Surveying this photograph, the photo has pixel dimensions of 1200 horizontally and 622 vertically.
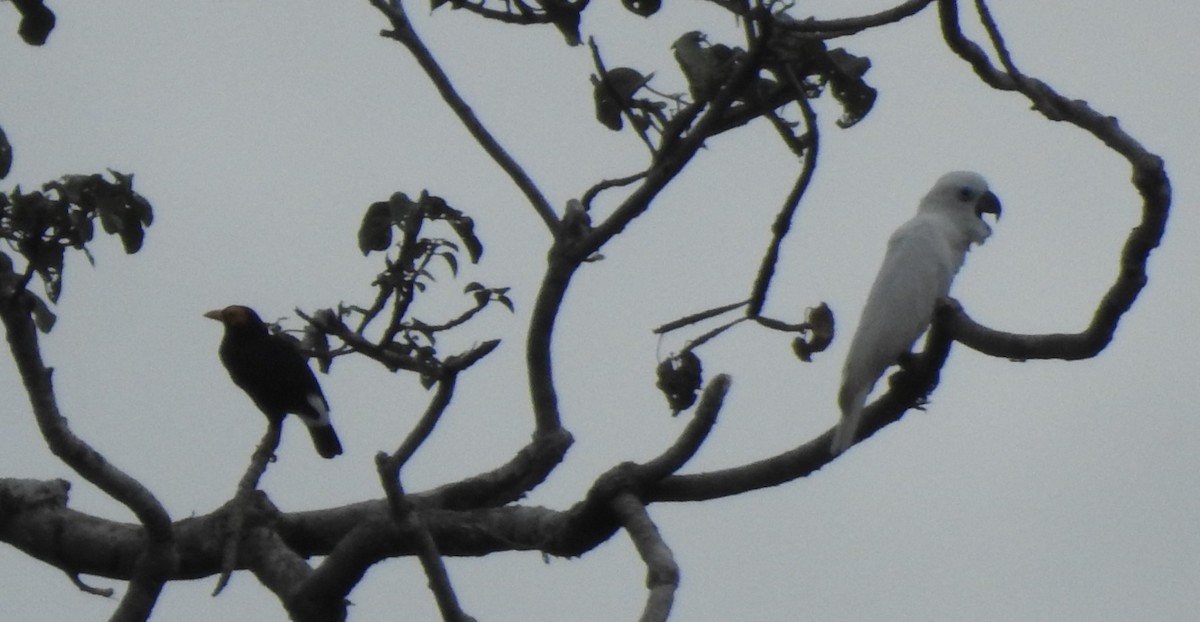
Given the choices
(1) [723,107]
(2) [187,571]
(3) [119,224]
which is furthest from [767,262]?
(2) [187,571]

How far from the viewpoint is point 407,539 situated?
3.18 m

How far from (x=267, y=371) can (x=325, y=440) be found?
73cm

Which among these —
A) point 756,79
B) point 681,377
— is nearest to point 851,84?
point 756,79

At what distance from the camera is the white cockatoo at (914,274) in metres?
4.58

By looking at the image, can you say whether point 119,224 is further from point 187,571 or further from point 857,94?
point 857,94

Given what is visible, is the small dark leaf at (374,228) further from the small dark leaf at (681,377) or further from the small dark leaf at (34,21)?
the small dark leaf at (34,21)

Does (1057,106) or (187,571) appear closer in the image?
(1057,106)

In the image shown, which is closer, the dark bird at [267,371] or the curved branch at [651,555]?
Result: the curved branch at [651,555]

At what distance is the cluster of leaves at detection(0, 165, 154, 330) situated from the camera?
330 centimetres

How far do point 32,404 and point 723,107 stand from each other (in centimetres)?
186

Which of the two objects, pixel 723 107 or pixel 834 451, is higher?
pixel 723 107

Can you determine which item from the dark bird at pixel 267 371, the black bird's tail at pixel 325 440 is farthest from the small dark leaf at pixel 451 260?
the black bird's tail at pixel 325 440

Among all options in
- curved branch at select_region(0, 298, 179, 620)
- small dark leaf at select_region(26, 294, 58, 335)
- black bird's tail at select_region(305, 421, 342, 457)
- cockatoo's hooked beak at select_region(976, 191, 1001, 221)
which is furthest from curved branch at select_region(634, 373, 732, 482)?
black bird's tail at select_region(305, 421, 342, 457)

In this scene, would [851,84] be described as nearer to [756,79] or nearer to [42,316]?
[756,79]
